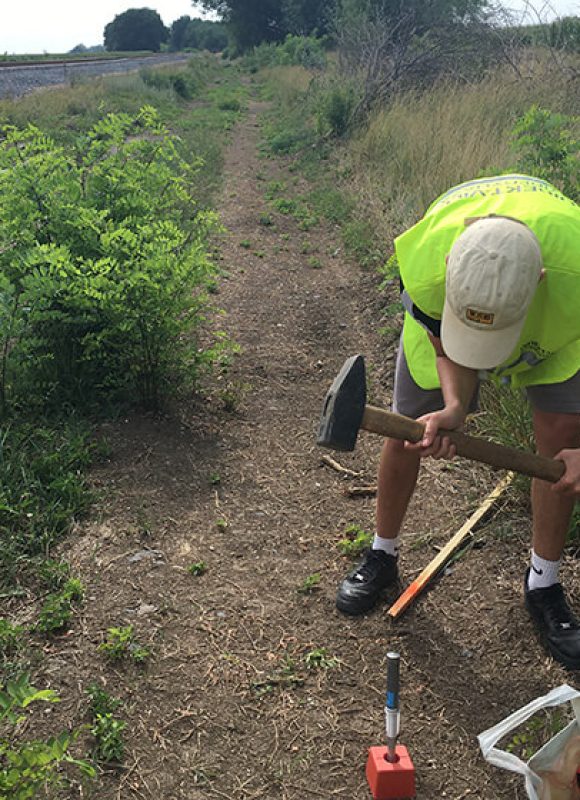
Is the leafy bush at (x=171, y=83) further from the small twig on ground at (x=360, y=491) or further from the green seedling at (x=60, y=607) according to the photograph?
the green seedling at (x=60, y=607)

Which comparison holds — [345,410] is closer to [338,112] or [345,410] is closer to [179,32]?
[338,112]

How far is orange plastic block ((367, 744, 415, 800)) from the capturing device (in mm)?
1906

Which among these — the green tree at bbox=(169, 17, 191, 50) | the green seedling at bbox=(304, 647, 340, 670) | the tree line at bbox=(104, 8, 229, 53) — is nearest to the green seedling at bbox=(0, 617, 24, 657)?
the green seedling at bbox=(304, 647, 340, 670)

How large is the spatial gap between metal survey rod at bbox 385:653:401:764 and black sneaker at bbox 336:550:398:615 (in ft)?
2.25

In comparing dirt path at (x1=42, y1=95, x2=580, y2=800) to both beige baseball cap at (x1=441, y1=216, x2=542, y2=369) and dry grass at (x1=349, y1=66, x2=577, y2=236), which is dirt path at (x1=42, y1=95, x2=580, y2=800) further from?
dry grass at (x1=349, y1=66, x2=577, y2=236)

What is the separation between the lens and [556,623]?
7.63 feet

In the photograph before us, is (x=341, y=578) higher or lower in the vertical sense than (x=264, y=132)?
lower

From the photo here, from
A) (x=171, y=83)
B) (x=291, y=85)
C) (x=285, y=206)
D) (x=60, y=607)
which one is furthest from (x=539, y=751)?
(x=171, y=83)

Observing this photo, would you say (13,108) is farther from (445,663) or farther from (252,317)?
(445,663)

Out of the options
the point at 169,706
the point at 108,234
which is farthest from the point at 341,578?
the point at 108,234

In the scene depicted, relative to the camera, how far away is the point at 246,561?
289cm

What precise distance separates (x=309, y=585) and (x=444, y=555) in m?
0.54

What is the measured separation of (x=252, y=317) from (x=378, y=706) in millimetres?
3519

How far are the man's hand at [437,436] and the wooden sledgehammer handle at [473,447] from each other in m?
0.02
